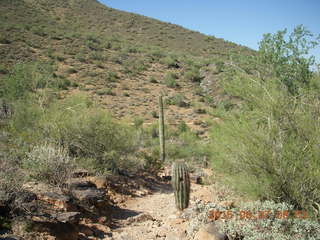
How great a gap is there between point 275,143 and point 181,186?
2745 mm

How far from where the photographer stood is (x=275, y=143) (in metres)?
5.32

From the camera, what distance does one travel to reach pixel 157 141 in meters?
15.0

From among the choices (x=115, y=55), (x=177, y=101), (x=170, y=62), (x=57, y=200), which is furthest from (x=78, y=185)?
(x=170, y=62)

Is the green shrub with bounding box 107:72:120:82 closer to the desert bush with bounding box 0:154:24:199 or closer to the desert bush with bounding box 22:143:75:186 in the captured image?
the desert bush with bounding box 22:143:75:186

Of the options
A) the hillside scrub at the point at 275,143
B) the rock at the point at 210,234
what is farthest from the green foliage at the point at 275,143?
the rock at the point at 210,234

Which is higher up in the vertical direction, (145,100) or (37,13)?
(37,13)

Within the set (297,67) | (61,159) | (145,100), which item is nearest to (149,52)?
(145,100)

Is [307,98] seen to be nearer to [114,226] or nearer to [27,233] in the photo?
[114,226]

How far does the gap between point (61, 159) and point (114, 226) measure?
1.88m

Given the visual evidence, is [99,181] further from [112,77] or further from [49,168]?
[112,77]

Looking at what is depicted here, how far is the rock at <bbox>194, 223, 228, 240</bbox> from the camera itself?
4500 mm

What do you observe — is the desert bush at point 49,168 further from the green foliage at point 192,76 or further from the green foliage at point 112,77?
the green foliage at point 192,76

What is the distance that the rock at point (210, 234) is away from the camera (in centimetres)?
450

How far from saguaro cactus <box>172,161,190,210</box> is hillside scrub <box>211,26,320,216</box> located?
1624 mm
